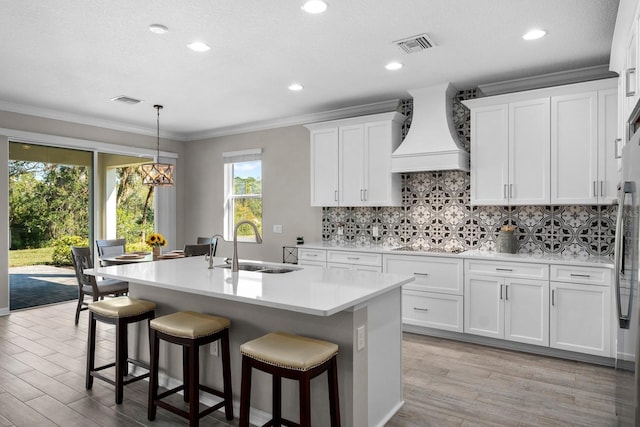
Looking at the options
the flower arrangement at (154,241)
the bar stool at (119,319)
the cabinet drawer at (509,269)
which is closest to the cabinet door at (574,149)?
the cabinet drawer at (509,269)

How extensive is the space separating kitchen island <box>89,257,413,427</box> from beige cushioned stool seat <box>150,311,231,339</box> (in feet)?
0.56

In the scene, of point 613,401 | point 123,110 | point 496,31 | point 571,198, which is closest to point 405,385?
point 613,401

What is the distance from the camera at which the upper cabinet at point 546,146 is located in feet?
11.7

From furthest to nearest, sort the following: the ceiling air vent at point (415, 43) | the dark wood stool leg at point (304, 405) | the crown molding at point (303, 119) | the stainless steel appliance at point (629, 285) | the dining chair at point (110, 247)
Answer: the dining chair at point (110, 247)
the crown molding at point (303, 119)
the ceiling air vent at point (415, 43)
the dark wood stool leg at point (304, 405)
the stainless steel appliance at point (629, 285)

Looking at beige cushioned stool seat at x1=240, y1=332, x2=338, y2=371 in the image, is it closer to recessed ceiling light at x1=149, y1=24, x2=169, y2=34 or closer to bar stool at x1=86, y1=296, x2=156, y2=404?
bar stool at x1=86, y1=296, x2=156, y2=404

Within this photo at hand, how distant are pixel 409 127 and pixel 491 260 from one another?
186 cm

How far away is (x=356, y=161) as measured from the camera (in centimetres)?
493

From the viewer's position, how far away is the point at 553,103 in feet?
12.4

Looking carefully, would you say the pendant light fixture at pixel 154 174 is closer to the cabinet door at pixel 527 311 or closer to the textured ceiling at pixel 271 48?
the textured ceiling at pixel 271 48

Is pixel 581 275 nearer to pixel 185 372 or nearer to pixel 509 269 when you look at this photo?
pixel 509 269

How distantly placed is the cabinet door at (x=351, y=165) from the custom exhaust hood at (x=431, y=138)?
1.65ft

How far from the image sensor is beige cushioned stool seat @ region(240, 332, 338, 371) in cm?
194

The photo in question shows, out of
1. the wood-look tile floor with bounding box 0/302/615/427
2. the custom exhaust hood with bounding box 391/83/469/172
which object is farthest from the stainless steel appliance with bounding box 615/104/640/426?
the custom exhaust hood with bounding box 391/83/469/172

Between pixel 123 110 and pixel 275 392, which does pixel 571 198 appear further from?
pixel 123 110
